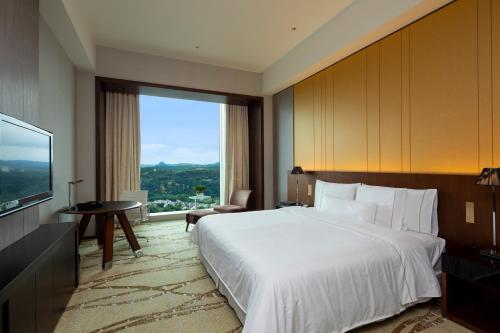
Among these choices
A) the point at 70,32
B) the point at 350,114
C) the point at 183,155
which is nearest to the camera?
the point at 70,32

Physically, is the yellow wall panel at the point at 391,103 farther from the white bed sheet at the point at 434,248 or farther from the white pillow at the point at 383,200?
the white bed sheet at the point at 434,248

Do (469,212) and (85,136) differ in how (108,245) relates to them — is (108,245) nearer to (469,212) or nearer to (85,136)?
(85,136)

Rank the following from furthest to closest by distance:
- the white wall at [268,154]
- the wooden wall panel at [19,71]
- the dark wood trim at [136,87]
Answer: the white wall at [268,154], the dark wood trim at [136,87], the wooden wall panel at [19,71]

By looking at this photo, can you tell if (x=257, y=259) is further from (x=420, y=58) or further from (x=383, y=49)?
(x=383, y=49)

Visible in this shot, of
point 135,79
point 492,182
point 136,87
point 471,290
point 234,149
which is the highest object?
point 135,79

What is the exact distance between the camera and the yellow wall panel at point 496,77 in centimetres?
210

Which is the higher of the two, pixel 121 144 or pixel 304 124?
pixel 304 124

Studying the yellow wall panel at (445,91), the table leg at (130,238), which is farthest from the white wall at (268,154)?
the yellow wall panel at (445,91)

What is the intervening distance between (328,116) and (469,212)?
2.23m

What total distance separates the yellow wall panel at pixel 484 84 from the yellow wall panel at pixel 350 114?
1234 mm

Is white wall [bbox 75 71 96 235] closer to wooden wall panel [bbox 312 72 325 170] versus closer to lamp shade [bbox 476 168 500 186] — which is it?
wooden wall panel [bbox 312 72 325 170]

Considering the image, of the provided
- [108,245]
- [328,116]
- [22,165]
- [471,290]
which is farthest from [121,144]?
[471,290]

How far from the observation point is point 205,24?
11.8ft

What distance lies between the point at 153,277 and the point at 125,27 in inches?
138
